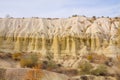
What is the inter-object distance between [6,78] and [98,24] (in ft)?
134

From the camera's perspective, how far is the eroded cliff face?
60600 millimetres

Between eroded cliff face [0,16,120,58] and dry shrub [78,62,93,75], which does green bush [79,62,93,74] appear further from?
eroded cliff face [0,16,120,58]

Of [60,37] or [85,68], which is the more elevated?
[60,37]

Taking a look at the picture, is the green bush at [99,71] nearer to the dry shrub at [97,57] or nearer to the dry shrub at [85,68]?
the dry shrub at [85,68]

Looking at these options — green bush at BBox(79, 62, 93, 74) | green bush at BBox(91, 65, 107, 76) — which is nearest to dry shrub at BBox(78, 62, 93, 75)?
green bush at BBox(79, 62, 93, 74)

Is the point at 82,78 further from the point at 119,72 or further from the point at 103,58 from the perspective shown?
the point at 103,58

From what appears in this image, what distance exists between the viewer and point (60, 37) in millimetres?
62719

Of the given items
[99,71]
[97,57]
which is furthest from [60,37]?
[99,71]

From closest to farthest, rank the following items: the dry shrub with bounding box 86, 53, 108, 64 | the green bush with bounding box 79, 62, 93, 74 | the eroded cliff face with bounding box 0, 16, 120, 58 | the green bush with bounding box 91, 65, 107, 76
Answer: the green bush with bounding box 91, 65, 107, 76 → the green bush with bounding box 79, 62, 93, 74 → the dry shrub with bounding box 86, 53, 108, 64 → the eroded cliff face with bounding box 0, 16, 120, 58

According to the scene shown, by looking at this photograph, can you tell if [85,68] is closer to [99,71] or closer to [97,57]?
[99,71]

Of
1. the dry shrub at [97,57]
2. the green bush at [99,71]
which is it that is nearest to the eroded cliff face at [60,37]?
the dry shrub at [97,57]

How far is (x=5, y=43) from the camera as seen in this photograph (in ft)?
202

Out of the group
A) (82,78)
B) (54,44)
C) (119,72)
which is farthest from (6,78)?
(54,44)

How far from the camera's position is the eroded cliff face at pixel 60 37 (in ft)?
199
